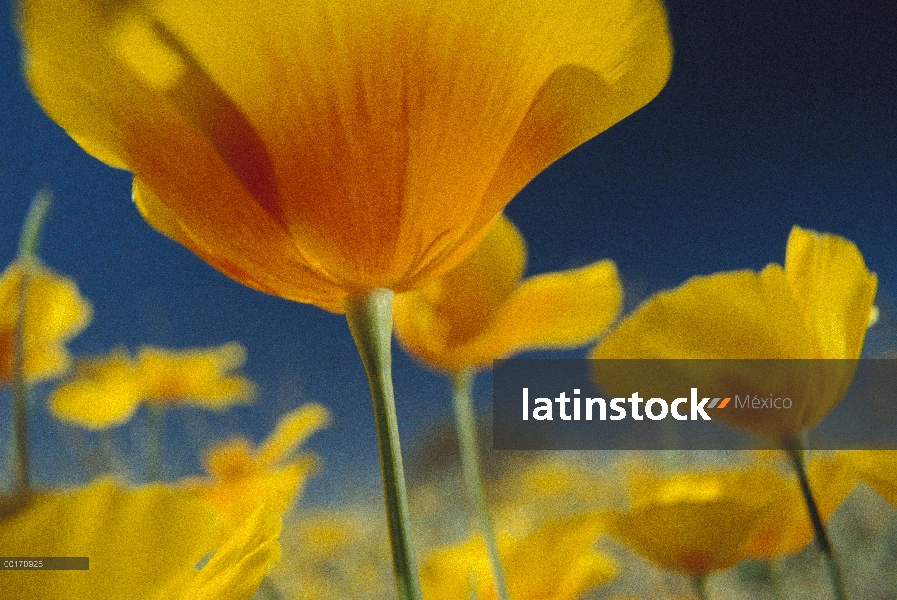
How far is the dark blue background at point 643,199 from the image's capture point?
0.51m

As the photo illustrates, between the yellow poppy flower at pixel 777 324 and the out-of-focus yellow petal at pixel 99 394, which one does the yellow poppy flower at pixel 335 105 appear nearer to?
the yellow poppy flower at pixel 777 324

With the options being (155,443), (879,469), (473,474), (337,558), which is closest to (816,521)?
(879,469)

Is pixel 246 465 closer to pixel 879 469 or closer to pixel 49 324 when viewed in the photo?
pixel 49 324

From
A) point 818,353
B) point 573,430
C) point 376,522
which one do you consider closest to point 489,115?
point 818,353

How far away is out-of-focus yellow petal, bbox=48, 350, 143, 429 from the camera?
508 mm

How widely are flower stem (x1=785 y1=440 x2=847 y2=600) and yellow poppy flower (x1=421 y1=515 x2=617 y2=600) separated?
64 millimetres

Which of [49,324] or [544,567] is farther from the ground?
[49,324]

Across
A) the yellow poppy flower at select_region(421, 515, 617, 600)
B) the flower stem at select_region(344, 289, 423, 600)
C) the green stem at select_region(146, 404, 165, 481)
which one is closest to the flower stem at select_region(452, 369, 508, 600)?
the yellow poppy flower at select_region(421, 515, 617, 600)

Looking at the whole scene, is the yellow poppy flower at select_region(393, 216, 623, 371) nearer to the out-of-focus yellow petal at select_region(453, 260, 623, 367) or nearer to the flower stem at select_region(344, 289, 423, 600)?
the out-of-focus yellow petal at select_region(453, 260, 623, 367)

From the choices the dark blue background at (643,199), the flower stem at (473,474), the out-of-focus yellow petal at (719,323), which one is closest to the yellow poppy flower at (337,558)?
the dark blue background at (643,199)

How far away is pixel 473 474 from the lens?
0.30m

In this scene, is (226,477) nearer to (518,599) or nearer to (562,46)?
(518,599)

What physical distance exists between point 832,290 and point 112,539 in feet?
0.71

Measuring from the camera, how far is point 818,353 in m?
0.22
